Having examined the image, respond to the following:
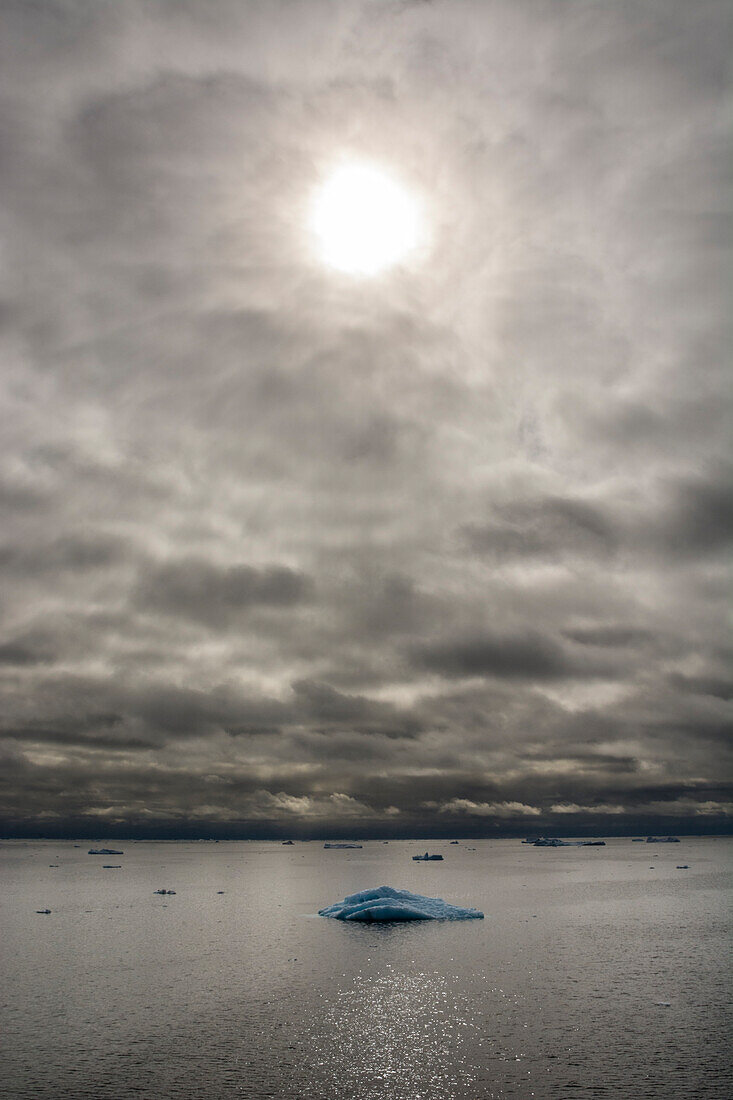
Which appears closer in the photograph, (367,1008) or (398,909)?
(367,1008)

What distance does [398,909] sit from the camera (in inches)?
3359

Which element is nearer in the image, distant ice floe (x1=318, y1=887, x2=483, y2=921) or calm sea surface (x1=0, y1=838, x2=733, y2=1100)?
calm sea surface (x1=0, y1=838, x2=733, y2=1100)

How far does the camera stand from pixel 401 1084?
30.9 metres

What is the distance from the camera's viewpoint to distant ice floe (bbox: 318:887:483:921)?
86012 mm

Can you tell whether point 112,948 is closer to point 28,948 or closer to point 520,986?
point 28,948

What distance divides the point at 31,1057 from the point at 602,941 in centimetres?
5452

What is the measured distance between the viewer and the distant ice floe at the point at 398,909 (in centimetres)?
8601

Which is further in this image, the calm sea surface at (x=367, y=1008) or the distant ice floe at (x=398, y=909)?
the distant ice floe at (x=398, y=909)

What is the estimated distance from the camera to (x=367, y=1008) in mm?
43875

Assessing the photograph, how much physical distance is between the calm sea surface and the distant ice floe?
2.55 meters

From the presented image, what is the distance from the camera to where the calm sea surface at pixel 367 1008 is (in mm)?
31797

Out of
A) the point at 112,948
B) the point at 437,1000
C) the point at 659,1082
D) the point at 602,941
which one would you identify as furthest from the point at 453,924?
the point at 659,1082

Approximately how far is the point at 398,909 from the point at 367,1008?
43.8 meters

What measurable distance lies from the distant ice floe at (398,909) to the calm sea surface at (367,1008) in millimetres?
2551
